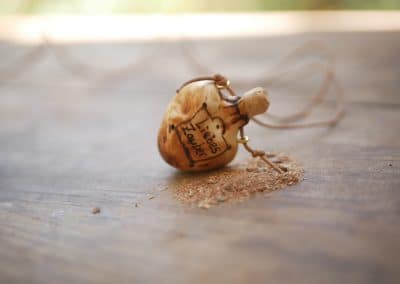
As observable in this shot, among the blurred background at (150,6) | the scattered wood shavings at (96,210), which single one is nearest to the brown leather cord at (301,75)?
the scattered wood shavings at (96,210)

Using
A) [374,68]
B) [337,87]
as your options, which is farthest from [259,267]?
[374,68]

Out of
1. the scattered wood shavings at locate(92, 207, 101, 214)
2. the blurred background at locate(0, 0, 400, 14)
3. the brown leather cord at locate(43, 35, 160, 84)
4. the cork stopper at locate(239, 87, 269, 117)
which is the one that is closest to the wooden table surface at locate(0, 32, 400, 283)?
the scattered wood shavings at locate(92, 207, 101, 214)

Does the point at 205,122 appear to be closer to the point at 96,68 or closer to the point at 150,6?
the point at 96,68

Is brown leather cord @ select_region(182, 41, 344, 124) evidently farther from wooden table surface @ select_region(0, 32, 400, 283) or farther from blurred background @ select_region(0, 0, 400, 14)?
blurred background @ select_region(0, 0, 400, 14)

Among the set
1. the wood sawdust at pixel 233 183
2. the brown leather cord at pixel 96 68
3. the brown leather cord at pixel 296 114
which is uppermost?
the brown leather cord at pixel 96 68

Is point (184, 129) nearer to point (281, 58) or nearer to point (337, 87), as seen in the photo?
point (337, 87)

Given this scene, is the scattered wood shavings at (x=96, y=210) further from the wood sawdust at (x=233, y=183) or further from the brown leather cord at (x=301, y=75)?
the brown leather cord at (x=301, y=75)
